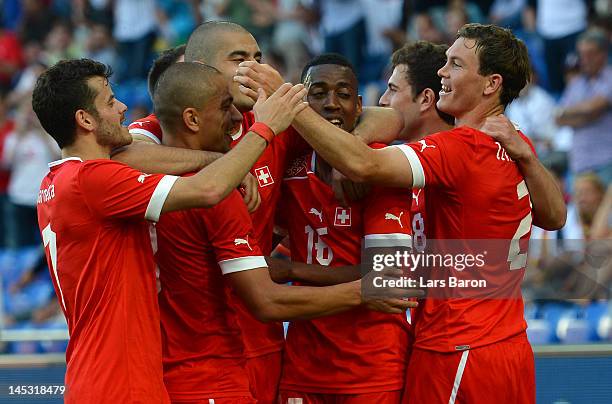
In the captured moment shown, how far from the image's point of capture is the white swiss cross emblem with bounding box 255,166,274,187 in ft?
15.6

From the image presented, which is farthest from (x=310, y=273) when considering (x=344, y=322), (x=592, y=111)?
(x=592, y=111)

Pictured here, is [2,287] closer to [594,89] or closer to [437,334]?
[594,89]

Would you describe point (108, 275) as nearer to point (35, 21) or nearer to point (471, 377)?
point (471, 377)

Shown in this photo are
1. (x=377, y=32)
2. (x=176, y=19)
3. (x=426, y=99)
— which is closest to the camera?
(x=426, y=99)

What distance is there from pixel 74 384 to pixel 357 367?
1.33 metres

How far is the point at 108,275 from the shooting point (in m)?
4.06

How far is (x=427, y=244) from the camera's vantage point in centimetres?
471

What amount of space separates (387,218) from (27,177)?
797 centimetres

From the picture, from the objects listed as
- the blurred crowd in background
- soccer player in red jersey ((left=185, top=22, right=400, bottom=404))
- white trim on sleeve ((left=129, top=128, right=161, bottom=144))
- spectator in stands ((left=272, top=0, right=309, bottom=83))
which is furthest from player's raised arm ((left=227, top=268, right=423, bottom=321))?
spectator in stands ((left=272, top=0, right=309, bottom=83))

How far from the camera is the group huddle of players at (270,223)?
407 centimetres

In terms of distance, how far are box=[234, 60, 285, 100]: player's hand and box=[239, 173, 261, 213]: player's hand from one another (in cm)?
38

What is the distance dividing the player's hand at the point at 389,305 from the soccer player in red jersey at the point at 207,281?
0.31 feet

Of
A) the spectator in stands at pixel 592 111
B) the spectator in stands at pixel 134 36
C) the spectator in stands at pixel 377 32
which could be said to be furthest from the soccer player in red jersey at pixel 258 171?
the spectator in stands at pixel 134 36

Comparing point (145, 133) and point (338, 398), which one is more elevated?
point (145, 133)
